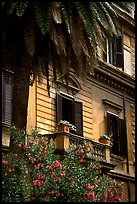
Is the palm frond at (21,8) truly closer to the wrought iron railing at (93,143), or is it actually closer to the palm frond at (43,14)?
the palm frond at (43,14)

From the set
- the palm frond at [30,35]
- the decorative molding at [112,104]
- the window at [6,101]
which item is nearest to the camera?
the palm frond at [30,35]

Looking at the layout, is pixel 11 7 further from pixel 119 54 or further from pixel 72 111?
pixel 119 54

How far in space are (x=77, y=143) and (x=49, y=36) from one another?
20.8 feet

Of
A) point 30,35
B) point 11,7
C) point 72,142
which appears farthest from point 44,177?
point 72,142

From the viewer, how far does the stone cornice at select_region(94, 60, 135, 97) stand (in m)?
23.7

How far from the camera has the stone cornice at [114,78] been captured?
2369 centimetres

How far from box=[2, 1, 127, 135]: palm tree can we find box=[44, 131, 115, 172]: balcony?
283cm

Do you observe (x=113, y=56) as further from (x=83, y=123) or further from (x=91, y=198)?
(x=91, y=198)

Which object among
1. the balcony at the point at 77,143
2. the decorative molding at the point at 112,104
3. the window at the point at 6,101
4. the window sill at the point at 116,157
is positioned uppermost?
the decorative molding at the point at 112,104

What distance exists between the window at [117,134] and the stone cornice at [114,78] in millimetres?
1680

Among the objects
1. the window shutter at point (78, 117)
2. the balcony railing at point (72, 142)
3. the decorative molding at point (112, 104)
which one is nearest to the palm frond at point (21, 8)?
the balcony railing at point (72, 142)

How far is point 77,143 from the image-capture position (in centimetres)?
1833

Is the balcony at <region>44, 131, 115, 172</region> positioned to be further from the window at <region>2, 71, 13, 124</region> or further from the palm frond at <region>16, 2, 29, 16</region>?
the palm frond at <region>16, 2, 29, 16</region>

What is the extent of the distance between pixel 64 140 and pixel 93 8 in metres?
6.56
